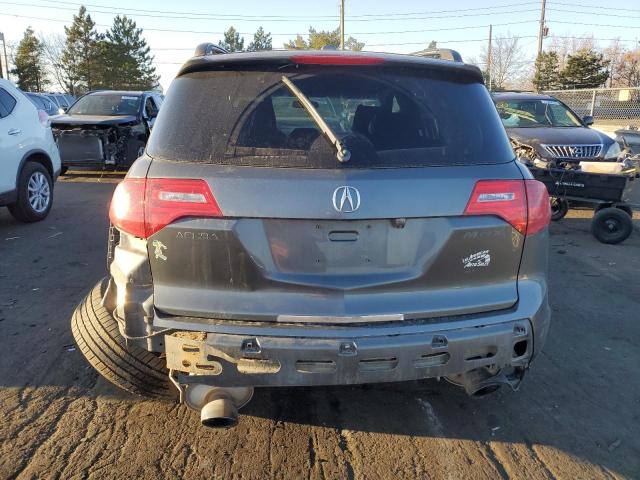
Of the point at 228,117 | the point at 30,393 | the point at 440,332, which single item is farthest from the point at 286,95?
the point at 30,393

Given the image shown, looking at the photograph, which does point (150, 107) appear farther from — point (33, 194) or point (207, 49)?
point (207, 49)

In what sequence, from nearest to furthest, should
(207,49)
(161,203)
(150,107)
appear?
(161,203)
(207,49)
(150,107)

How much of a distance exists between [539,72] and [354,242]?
45.6 meters

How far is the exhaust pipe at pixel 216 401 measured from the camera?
2.55m

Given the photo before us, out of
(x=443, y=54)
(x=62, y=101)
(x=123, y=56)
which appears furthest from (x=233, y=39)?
(x=443, y=54)

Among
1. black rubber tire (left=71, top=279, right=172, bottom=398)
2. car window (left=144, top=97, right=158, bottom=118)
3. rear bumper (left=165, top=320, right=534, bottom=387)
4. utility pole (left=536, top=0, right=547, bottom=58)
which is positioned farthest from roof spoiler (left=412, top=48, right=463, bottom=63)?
utility pole (left=536, top=0, right=547, bottom=58)

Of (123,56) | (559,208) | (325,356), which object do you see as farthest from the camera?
(123,56)

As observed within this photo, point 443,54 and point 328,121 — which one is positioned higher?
point 443,54

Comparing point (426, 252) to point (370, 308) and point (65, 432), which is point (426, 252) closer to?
point (370, 308)

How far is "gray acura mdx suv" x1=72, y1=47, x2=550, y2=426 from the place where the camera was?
236cm

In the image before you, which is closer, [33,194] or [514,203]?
[514,203]

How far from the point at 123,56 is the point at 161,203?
65.4m

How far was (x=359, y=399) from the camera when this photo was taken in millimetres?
3295

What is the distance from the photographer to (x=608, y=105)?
2017cm
